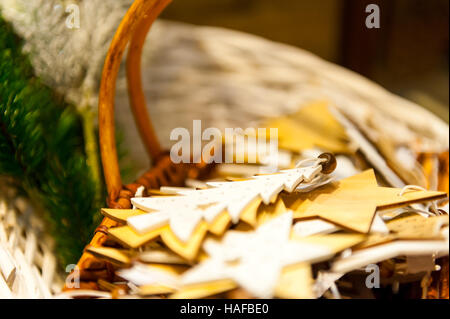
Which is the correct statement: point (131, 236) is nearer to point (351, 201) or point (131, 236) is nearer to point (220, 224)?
point (220, 224)

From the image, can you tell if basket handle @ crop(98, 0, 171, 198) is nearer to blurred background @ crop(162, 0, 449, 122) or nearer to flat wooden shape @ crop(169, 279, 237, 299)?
flat wooden shape @ crop(169, 279, 237, 299)

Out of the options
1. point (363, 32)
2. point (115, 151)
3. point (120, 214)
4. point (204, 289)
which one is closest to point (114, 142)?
point (115, 151)

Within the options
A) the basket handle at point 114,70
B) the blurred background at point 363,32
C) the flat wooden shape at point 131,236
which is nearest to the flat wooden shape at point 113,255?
the flat wooden shape at point 131,236

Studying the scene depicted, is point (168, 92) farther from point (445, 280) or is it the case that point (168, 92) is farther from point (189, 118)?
point (445, 280)

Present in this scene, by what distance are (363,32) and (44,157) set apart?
2.77 feet

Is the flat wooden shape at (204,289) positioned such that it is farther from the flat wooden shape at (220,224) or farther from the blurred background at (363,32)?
the blurred background at (363,32)

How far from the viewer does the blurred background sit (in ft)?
3.44

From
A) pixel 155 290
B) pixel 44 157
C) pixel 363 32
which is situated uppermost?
pixel 363 32

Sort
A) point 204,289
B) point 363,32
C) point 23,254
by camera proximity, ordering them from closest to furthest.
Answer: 1. point 204,289
2. point 23,254
3. point 363,32

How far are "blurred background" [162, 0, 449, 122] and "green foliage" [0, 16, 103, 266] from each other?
0.55 meters

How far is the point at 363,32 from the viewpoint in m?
1.07

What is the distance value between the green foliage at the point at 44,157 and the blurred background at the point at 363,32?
0.55 m

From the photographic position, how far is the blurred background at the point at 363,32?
1.05m

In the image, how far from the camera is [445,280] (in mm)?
405
